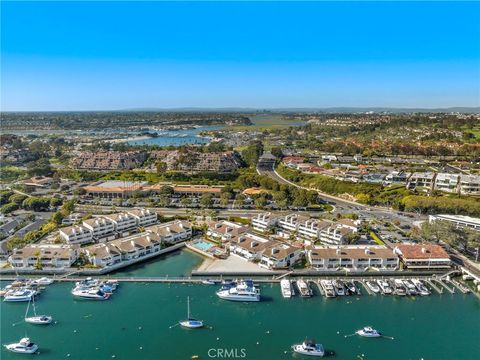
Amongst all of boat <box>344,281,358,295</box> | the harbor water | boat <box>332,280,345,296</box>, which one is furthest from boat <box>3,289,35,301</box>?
boat <box>344,281,358,295</box>

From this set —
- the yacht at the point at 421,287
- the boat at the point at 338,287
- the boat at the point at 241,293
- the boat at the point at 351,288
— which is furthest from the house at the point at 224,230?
the yacht at the point at 421,287

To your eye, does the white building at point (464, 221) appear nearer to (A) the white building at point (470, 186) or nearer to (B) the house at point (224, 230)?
(A) the white building at point (470, 186)

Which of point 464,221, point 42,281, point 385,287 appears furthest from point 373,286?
point 42,281

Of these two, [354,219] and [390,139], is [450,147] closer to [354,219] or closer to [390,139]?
[390,139]

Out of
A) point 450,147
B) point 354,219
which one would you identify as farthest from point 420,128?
point 354,219

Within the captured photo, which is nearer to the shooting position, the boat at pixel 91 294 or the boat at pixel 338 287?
the boat at pixel 91 294

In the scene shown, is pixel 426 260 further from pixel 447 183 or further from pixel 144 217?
pixel 447 183
